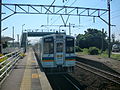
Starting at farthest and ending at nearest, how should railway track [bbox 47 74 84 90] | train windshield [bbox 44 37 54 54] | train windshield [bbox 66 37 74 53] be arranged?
train windshield [bbox 66 37 74 53]
train windshield [bbox 44 37 54 54]
railway track [bbox 47 74 84 90]

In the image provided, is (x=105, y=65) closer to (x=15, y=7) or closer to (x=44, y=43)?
(x=44, y=43)

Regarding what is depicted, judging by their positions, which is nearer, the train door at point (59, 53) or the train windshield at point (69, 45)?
the train door at point (59, 53)

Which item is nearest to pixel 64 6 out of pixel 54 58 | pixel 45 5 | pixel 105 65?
pixel 45 5

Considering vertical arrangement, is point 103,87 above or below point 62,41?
below

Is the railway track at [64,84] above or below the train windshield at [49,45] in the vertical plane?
below

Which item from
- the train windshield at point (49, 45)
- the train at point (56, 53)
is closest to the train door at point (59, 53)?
the train at point (56, 53)

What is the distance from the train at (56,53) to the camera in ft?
46.1

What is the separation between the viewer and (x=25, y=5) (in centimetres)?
2053

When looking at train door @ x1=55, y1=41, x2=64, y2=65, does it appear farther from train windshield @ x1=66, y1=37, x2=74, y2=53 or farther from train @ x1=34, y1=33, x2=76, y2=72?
train windshield @ x1=66, y1=37, x2=74, y2=53

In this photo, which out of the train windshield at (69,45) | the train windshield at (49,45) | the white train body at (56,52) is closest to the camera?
the white train body at (56,52)

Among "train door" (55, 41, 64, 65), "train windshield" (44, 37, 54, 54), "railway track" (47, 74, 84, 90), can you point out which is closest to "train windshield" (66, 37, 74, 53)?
"train door" (55, 41, 64, 65)

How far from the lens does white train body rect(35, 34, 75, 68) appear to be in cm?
1404

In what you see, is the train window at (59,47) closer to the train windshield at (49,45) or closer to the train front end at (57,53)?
the train front end at (57,53)

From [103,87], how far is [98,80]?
Answer: 1823mm
